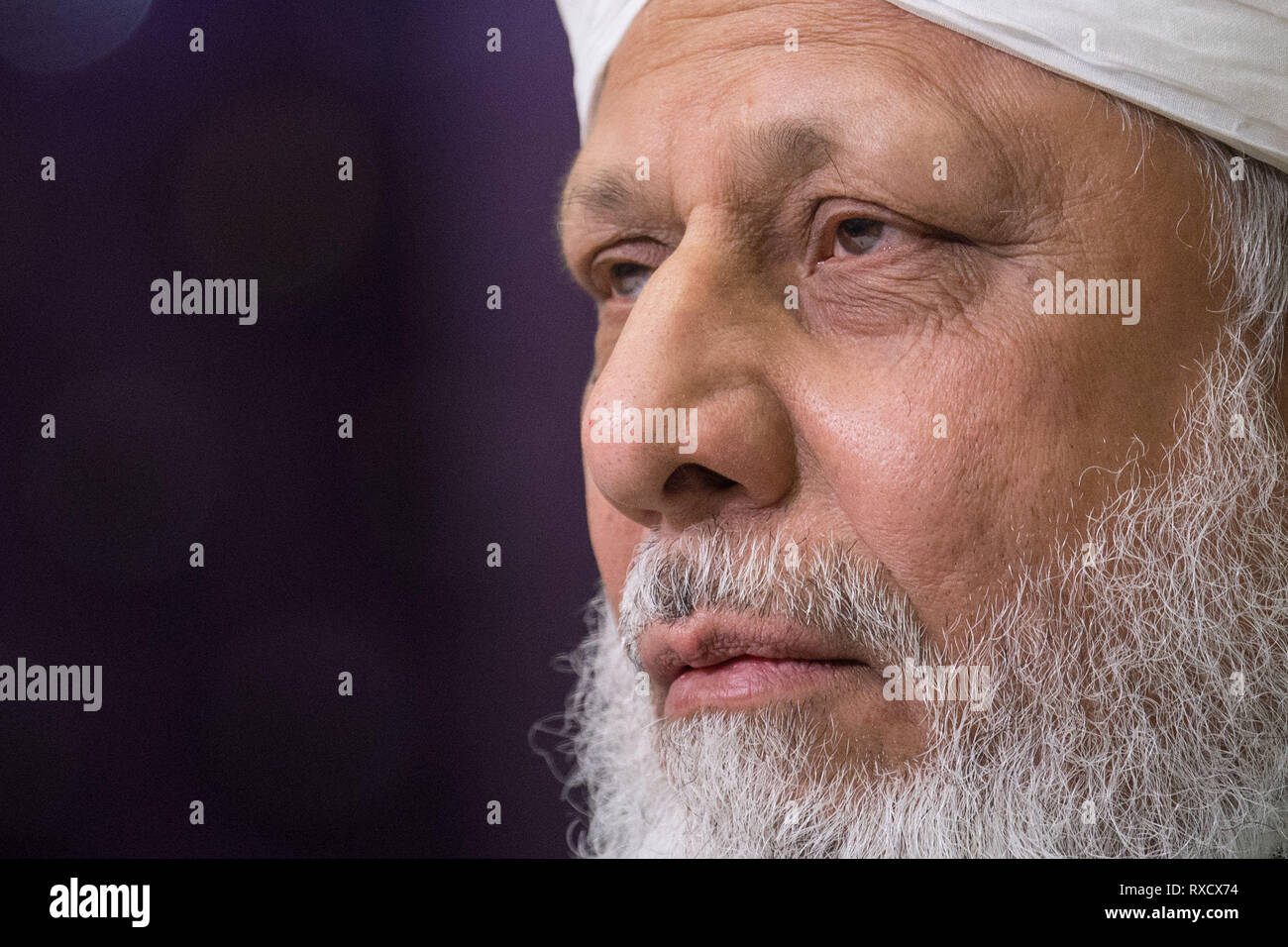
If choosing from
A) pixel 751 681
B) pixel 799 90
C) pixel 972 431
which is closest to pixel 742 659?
pixel 751 681

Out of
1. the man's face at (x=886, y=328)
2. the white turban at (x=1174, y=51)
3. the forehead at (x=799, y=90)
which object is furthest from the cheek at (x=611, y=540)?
the white turban at (x=1174, y=51)

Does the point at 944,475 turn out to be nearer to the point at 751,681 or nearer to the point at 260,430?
the point at 751,681

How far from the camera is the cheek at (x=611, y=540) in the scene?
1.19 meters

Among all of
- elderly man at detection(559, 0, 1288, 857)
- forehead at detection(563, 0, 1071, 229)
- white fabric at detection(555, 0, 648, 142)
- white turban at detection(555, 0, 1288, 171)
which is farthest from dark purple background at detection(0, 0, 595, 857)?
white turban at detection(555, 0, 1288, 171)

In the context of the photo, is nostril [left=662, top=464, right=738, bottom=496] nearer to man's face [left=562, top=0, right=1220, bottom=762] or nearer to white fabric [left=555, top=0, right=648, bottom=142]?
man's face [left=562, top=0, right=1220, bottom=762]

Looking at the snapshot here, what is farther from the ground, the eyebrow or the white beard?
the eyebrow

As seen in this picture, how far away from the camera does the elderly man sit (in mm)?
956

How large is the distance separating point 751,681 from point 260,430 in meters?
0.68

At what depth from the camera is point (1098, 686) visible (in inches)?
39.1

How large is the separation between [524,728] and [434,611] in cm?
21

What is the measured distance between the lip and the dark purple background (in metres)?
0.37

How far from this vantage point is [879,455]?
98 cm

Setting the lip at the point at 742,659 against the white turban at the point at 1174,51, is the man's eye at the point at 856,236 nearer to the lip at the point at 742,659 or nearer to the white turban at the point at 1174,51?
the white turban at the point at 1174,51
